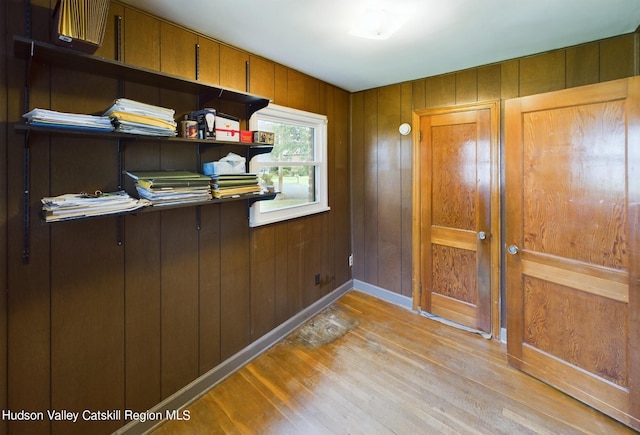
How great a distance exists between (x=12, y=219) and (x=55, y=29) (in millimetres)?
822

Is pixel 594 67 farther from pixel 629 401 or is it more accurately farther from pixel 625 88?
pixel 629 401

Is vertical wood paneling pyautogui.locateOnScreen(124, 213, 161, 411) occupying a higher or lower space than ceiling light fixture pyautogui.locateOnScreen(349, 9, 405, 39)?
lower

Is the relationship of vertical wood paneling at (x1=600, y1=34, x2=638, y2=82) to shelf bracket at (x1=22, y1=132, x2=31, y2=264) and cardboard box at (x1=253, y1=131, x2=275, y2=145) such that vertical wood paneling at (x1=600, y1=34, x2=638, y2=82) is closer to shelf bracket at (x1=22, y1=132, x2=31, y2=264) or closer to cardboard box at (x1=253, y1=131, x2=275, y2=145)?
cardboard box at (x1=253, y1=131, x2=275, y2=145)

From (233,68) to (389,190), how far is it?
1.96 metres

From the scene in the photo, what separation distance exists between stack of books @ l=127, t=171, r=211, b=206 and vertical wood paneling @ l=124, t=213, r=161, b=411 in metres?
0.25

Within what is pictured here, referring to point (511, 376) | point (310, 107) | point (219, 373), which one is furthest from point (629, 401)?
point (310, 107)

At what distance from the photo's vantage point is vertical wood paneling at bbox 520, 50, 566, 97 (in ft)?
7.31

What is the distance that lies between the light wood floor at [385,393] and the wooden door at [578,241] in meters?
0.22

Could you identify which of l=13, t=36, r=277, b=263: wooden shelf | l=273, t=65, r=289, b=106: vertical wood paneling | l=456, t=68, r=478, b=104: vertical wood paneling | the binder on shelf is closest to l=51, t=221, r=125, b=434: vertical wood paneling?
l=13, t=36, r=277, b=263: wooden shelf

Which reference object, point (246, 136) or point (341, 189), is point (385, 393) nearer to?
point (246, 136)

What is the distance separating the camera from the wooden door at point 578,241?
5.59 feet

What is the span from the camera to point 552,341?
2.03 metres

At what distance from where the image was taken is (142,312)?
5.59ft

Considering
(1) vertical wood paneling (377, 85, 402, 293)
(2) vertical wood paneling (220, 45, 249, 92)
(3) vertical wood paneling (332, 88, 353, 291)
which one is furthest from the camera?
(3) vertical wood paneling (332, 88, 353, 291)
